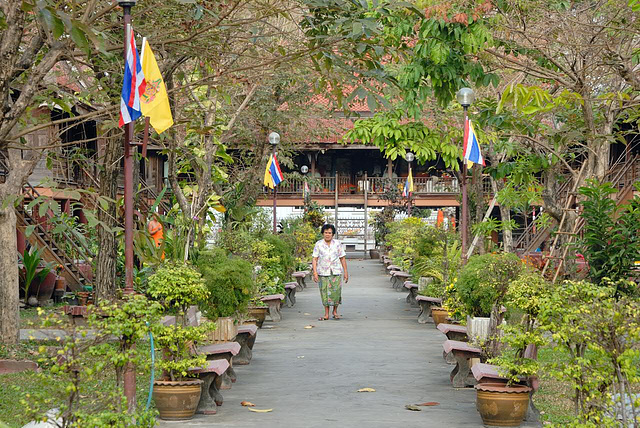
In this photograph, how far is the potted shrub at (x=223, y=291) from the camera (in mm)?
12531

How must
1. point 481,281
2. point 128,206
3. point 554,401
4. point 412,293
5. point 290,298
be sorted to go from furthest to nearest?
1. point 290,298
2. point 412,293
3. point 481,281
4. point 554,401
5. point 128,206

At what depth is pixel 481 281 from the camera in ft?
42.2

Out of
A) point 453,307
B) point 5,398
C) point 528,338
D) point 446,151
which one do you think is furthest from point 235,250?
point 528,338

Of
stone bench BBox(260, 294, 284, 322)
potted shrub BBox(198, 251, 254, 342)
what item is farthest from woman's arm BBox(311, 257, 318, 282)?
potted shrub BBox(198, 251, 254, 342)

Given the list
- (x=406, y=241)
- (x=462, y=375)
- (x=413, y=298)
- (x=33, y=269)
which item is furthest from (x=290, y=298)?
(x=462, y=375)

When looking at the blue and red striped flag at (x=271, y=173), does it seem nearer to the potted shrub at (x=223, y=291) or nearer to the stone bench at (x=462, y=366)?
the potted shrub at (x=223, y=291)

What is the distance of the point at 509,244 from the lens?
2628 centimetres

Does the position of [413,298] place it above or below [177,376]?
below

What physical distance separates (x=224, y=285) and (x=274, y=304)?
6.77 metres

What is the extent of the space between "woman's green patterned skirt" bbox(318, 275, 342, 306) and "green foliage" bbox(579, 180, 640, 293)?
5960 mm

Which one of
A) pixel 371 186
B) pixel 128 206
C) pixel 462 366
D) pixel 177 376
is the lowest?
pixel 462 366

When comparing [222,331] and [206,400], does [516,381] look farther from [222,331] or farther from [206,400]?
[222,331]

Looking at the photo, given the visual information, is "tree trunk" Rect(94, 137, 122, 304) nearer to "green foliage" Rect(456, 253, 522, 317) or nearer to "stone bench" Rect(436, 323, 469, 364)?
"stone bench" Rect(436, 323, 469, 364)

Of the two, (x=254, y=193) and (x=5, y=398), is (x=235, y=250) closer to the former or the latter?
(x=254, y=193)
